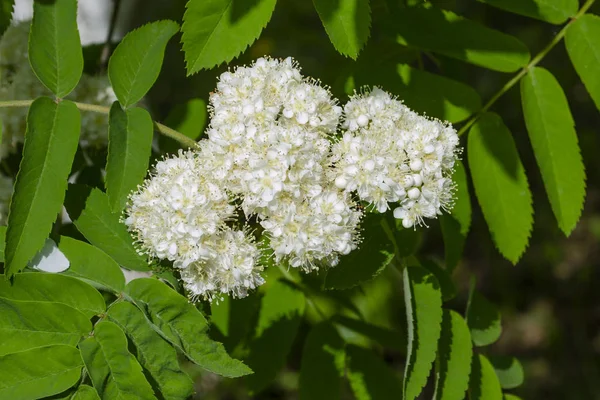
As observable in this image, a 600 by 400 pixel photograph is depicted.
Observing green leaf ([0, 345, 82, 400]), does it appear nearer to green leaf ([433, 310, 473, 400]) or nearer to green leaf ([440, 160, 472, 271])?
green leaf ([433, 310, 473, 400])

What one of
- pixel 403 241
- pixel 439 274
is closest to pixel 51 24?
pixel 403 241

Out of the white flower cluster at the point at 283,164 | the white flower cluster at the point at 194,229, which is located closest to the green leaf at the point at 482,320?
the white flower cluster at the point at 283,164

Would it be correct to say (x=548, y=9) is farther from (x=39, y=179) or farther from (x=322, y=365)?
(x=39, y=179)

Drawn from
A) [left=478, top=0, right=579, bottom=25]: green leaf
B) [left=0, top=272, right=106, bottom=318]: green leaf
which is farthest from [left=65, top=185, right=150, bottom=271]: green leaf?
[left=478, top=0, right=579, bottom=25]: green leaf

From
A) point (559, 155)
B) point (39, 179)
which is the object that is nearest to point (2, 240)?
point (39, 179)

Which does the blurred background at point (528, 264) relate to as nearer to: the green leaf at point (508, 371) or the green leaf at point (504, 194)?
the green leaf at point (508, 371)
